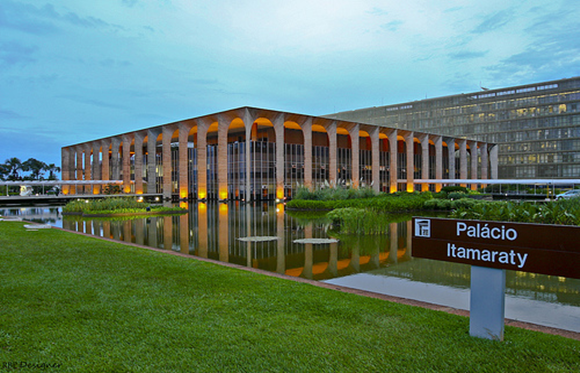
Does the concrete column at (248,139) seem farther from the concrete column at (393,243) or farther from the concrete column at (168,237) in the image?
the concrete column at (393,243)

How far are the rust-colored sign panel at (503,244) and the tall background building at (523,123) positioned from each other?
104473mm

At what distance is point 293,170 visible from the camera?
57188 mm

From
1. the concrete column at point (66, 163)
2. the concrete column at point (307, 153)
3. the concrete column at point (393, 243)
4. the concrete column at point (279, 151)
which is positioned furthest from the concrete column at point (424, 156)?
the concrete column at point (66, 163)

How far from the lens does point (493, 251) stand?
167 inches

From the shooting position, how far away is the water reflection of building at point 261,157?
50938mm

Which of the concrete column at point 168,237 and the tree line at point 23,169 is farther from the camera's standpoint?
the tree line at point 23,169

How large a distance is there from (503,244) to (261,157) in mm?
50430

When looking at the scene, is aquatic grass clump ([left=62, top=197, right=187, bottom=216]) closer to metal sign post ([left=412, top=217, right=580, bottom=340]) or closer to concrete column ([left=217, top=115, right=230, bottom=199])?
concrete column ([left=217, top=115, right=230, bottom=199])

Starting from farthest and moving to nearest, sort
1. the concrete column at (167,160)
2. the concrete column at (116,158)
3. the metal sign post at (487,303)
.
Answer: the concrete column at (116,158)
the concrete column at (167,160)
the metal sign post at (487,303)

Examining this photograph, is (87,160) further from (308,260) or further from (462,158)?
(308,260)

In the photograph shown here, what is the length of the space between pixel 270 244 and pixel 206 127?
42.9 metres

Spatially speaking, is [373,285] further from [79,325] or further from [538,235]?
[79,325]

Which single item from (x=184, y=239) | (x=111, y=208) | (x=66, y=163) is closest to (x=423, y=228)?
(x=184, y=239)

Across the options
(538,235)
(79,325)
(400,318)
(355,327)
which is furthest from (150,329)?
(538,235)
